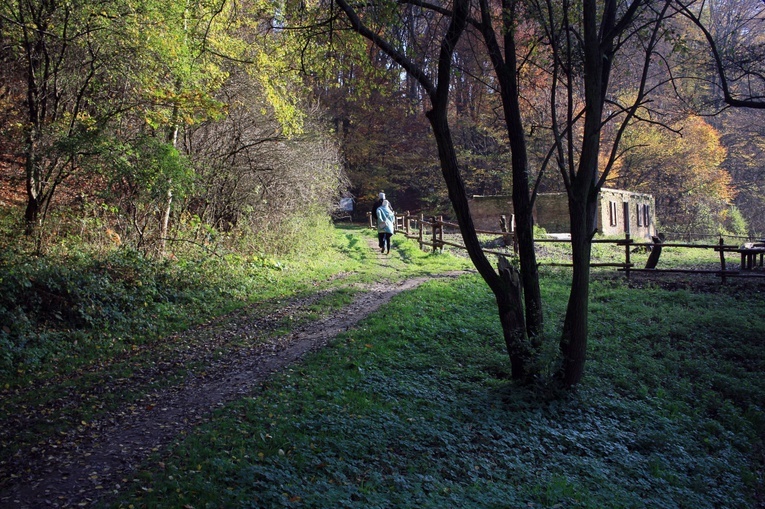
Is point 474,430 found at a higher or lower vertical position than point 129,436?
lower

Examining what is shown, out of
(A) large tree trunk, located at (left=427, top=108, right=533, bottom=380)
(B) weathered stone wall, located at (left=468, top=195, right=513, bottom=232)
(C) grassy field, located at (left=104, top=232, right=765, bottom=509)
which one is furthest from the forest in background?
(B) weathered stone wall, located at (left=468, top=195, right=513, bottom=232)

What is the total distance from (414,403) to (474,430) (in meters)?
0.75

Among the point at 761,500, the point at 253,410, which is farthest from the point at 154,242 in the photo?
the point at 761,500

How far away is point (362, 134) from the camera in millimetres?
39000

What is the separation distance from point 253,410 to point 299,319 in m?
3.98

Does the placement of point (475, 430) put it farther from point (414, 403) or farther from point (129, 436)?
point (129, 436)

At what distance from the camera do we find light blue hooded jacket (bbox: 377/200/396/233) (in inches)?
725

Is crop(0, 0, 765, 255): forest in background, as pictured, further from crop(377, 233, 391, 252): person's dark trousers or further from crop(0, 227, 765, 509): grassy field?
crop(377, 233, 391, 252): person's dark trousers

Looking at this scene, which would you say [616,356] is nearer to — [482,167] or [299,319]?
[299,319]

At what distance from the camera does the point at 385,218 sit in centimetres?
1875

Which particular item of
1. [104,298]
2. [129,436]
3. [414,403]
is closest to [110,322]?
[104,298]

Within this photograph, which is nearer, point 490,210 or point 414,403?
point 414,403

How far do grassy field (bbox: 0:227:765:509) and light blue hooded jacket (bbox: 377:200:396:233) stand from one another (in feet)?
23.3

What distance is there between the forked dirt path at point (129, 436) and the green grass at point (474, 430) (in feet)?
0.83
